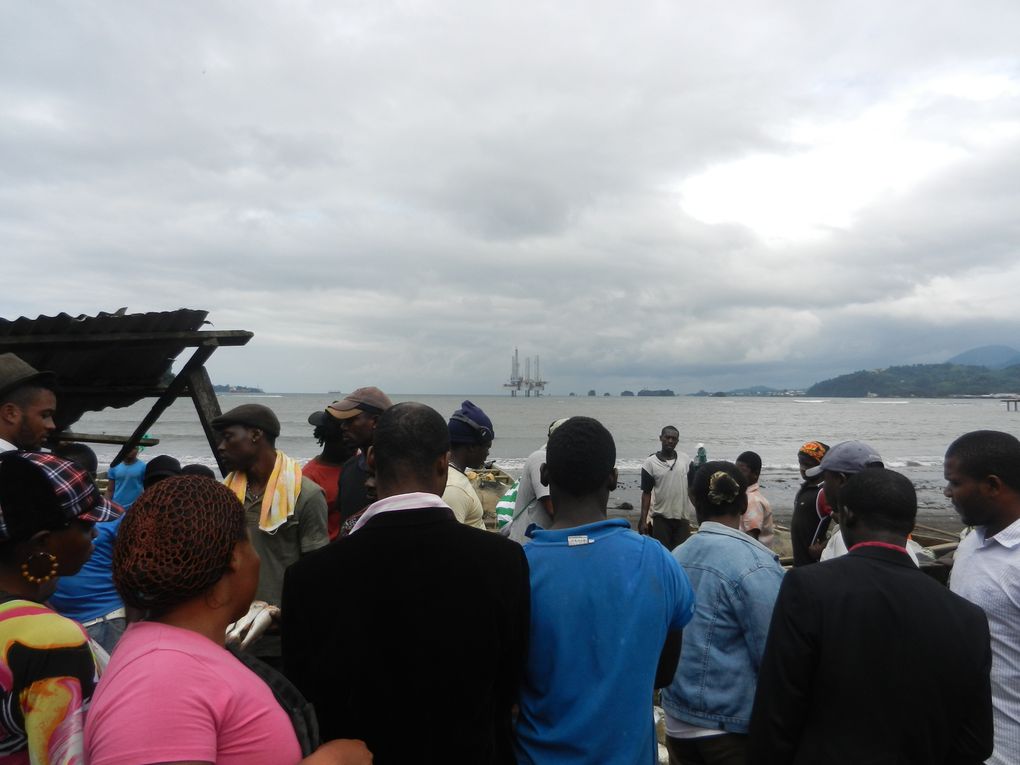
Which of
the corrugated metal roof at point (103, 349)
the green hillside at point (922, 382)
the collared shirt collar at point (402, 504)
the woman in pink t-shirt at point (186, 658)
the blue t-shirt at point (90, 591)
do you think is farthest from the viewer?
the green hillside at point (922, 382)

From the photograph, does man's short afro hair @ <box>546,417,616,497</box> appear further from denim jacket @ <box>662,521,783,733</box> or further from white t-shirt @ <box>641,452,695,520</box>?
white t-shirt @ <box>641,452,695,520</box>

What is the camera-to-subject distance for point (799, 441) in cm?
4903

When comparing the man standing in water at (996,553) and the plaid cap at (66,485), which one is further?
the man standing in water at (996,553)

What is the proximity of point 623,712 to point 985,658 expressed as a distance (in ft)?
4.11

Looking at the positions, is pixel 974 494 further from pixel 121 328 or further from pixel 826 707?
pixel 121 328

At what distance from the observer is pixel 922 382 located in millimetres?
173875

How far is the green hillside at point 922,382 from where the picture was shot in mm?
161875

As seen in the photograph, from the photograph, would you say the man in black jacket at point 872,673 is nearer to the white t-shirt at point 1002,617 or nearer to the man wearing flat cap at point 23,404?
the white t-shirt at point 1002,617

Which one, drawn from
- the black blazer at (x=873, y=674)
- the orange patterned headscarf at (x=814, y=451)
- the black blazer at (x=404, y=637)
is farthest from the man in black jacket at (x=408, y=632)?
the orange patterned headscarf at (x=814, y=451)

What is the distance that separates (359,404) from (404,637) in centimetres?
258

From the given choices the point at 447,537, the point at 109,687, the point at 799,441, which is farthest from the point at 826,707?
the point at 799,441

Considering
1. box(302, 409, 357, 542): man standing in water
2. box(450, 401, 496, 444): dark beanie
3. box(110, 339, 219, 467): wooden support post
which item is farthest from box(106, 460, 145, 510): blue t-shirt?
box(450, 401, 496, 444): dark beanie

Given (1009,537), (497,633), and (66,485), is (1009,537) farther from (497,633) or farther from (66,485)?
(66,485)

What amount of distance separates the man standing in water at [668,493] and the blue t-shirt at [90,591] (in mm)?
7038
